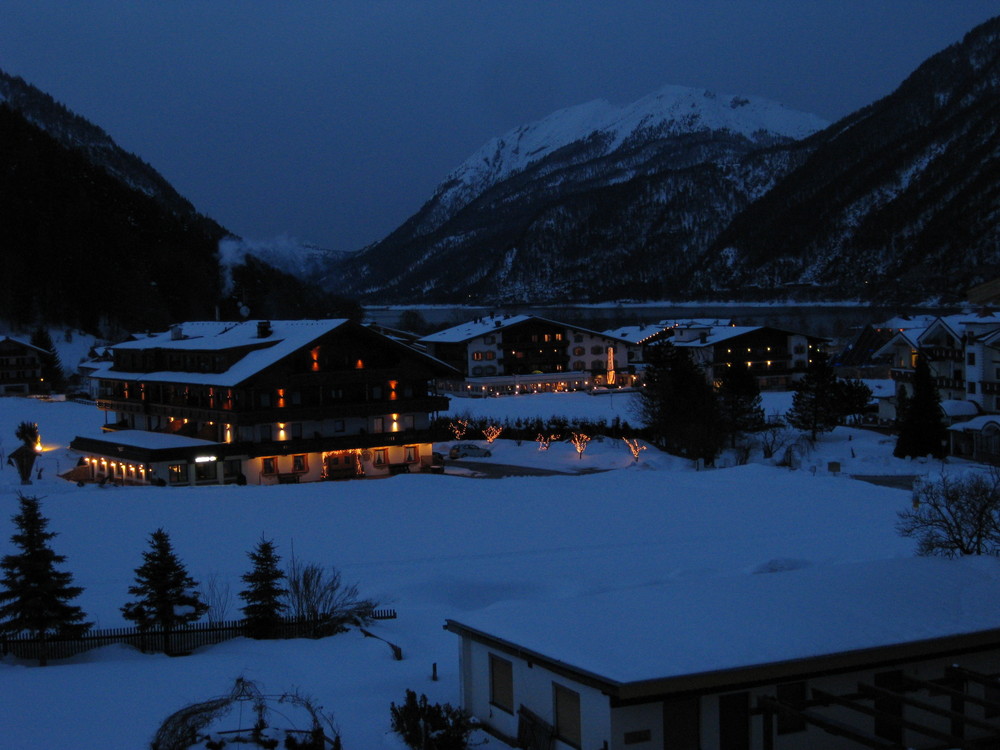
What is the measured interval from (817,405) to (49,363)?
5056 cm

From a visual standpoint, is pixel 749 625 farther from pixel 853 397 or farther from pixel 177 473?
pixel 853 397

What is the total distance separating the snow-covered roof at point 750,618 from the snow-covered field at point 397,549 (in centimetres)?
119

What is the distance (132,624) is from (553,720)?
9.61 meters

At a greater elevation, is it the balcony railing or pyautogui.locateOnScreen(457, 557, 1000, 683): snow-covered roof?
the balcony railing

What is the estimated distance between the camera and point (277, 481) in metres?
37.8

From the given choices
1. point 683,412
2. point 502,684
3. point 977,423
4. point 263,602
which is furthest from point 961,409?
point 502,684

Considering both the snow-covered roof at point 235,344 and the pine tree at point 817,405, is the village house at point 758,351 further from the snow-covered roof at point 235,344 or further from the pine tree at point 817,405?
the snow-covered roof at point 235,344

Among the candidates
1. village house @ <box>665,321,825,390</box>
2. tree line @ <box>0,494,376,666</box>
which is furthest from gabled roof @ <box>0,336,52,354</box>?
tree line @ <box>0,494,376,666</box>

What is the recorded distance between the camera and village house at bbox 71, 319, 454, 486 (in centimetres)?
3675

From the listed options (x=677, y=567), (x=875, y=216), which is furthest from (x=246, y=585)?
(x=875, y=216)

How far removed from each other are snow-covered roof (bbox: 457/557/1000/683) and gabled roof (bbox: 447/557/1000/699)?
0.5 inches

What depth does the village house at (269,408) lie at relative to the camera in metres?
36.8

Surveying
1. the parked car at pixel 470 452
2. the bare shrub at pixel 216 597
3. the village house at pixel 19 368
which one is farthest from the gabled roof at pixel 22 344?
the bare shrub at pixel 216 597

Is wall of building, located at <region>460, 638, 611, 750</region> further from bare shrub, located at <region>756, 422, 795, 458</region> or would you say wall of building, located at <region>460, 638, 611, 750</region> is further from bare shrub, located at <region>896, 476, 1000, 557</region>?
bare shrub, located at <region>756, 422, 795, 458</region>
